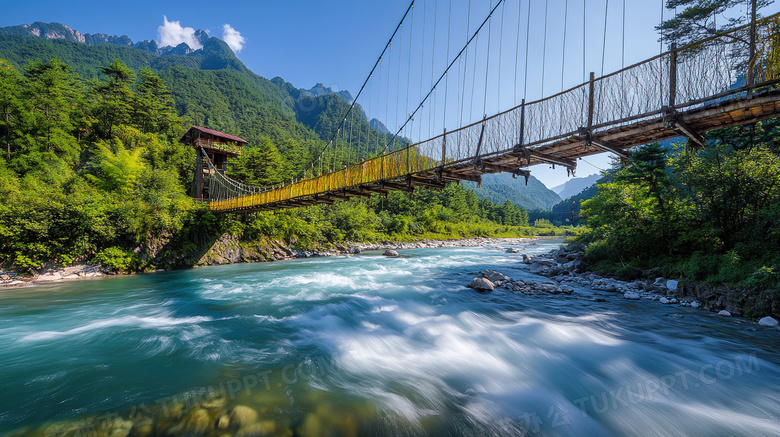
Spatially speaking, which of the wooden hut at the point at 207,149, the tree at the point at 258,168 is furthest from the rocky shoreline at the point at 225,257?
the tree at the point at 258,168

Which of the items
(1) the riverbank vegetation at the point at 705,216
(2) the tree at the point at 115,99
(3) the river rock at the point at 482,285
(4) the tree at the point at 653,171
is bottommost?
(3) the river rock at the point at 482,285

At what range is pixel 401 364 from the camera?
5117 millimetres

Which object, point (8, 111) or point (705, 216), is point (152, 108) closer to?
point (8, 111)

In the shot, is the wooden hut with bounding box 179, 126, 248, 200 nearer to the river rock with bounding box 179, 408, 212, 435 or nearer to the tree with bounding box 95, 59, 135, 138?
the tree with bounding box 95, 59, 135, 138

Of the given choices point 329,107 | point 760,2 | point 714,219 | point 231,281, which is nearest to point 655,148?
point 714,219

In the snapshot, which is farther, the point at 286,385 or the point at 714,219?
the point at 714,219

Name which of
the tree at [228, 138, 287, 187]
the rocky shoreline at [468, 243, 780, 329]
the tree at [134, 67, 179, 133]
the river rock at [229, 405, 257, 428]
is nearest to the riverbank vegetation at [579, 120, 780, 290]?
the rocky shoreline at [468, 243, 780, 329]

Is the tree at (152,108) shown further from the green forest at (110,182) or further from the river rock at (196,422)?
the river rock at (196,422)

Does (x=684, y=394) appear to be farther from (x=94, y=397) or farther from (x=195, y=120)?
(x=195, y=120)

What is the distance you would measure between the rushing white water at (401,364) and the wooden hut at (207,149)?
1633 cm

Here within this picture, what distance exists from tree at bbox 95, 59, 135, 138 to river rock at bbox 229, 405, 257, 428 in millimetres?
33155

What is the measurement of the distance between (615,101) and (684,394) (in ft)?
15.5

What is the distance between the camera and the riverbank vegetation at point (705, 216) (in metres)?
7.86

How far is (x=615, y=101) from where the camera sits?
201 inches
